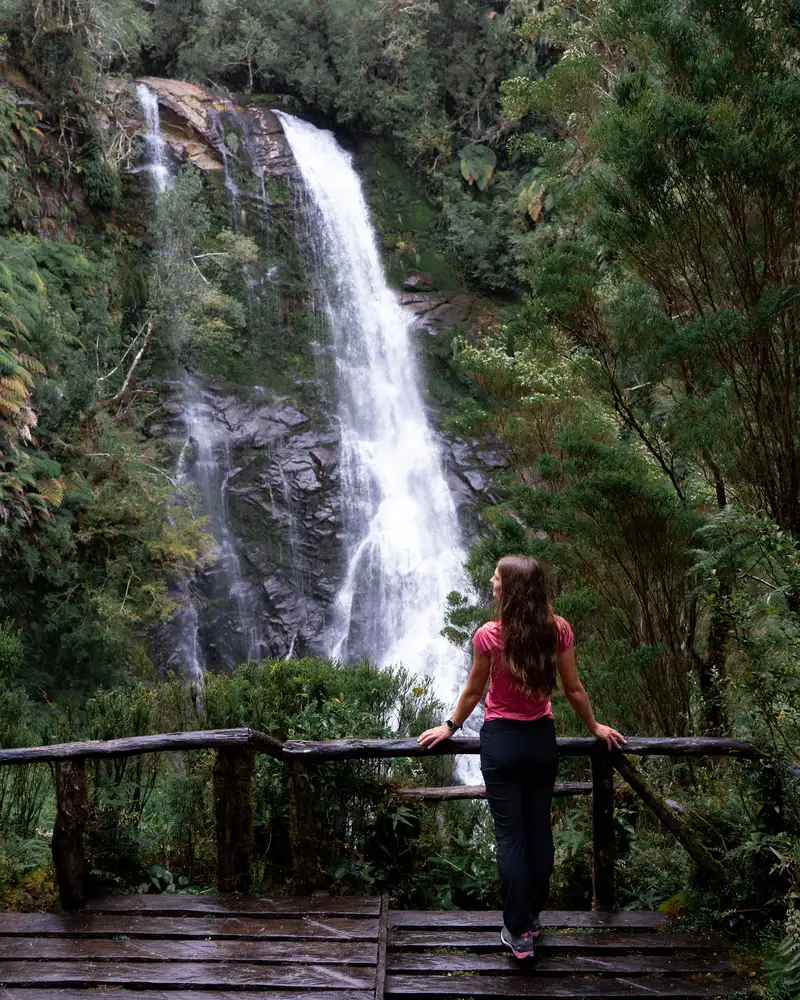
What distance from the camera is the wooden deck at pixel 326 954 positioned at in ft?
9.65

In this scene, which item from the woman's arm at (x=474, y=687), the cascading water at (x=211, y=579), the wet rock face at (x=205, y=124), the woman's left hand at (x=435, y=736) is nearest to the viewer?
the woman's arm at (x=474, y=687)

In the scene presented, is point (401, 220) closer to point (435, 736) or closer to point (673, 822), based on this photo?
point (435, 736)

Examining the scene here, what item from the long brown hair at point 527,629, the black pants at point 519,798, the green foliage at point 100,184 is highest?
the green foliage at point 100,184

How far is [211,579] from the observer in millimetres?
14211

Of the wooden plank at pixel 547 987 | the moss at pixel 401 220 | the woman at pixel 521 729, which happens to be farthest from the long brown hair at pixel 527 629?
the moss at pixel 401 220

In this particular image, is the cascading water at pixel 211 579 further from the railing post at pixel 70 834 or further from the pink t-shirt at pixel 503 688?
the pink t-shirt at pixel 503 688

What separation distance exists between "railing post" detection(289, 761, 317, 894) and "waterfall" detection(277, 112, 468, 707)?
792 centimetres

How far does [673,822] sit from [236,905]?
6.33ft

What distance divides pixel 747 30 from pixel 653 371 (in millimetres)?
1965

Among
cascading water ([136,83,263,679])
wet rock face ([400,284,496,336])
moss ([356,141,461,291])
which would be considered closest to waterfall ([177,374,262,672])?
cascading water ([136,83,263,679])

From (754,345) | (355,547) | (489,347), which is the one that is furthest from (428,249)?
(754,345)

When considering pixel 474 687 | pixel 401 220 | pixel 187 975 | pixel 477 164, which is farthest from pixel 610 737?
pixel 477 164

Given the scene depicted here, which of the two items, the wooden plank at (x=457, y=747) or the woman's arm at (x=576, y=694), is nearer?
the woman's arm at (x=576, y=694)

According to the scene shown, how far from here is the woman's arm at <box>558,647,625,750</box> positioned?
3.24 meters
